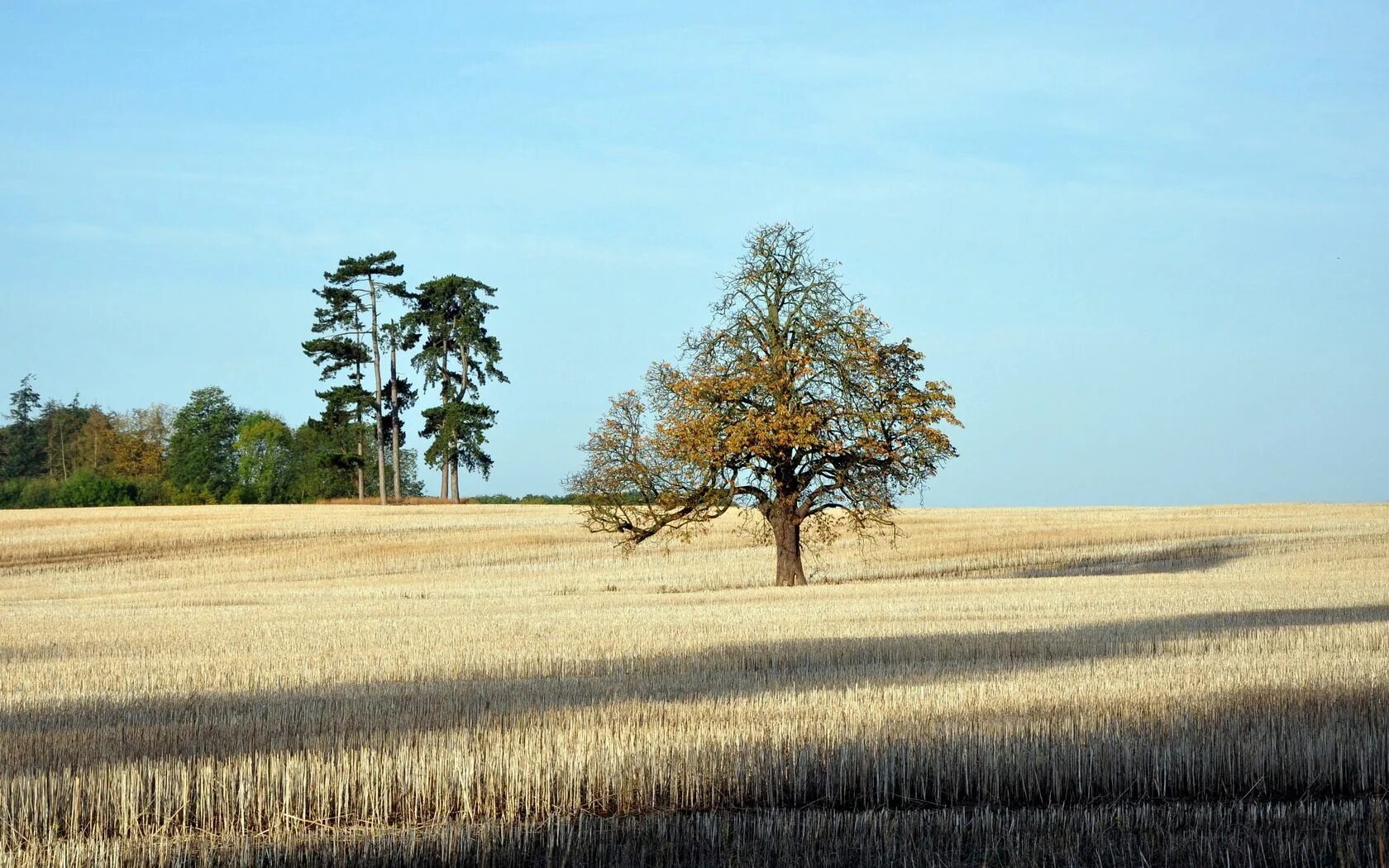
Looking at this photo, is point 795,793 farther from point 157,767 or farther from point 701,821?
point 157,767

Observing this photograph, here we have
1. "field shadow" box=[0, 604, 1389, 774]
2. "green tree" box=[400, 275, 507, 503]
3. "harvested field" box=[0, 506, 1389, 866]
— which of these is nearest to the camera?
"harvested field" box=[0, 506, 1389, 866]

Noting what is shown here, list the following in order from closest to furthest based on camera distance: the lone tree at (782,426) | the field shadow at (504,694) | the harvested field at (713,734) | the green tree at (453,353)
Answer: the harvested field at (713,734) → the field shadow at (504,694) → the lone tree at (782,426) → the green tree at (453,353)

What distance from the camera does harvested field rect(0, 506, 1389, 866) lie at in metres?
7.08

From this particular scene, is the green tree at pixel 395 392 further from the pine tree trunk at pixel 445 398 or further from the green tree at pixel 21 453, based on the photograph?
the green tree at pixel 21 453

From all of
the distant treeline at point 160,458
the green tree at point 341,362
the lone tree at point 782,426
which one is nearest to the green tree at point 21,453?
the distant treeline at point 160,458

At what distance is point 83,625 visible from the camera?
2259 cm

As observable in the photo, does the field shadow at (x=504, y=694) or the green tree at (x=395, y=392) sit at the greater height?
the green tree at (x=395, y=392)

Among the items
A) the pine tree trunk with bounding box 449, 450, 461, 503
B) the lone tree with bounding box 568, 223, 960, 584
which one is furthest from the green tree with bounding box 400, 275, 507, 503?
the lone tree with bounding box 568, 223, 960, 584

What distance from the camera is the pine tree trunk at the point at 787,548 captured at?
34.4 metres

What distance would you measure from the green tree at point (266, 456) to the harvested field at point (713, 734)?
246ft

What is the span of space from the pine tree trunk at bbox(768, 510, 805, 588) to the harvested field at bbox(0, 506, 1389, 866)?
887 cm

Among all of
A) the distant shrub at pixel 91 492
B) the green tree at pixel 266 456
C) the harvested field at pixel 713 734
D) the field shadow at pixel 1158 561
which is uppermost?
the green tree at pixel 266 456

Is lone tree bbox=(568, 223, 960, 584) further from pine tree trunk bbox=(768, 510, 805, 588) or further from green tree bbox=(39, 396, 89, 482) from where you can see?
green tree bbox=(39, 396, 89, 482)

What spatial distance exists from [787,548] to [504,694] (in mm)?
22986
